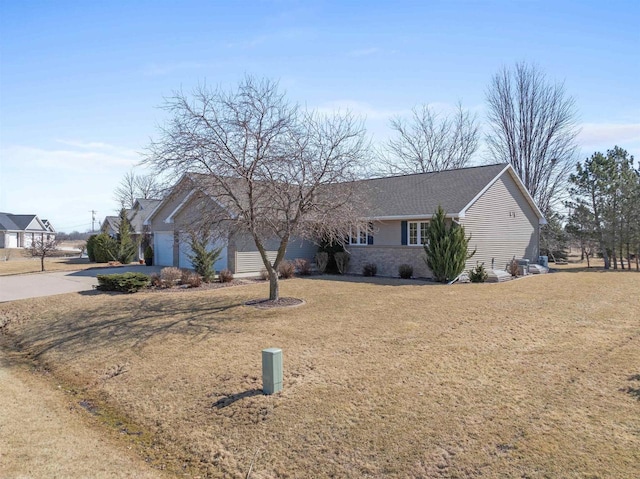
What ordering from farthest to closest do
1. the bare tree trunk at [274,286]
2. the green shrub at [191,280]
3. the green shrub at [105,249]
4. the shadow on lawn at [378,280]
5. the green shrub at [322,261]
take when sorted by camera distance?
the green shrub at [105,249]
the green shrub at [322,261]
the shadow on lawn at [378,280]
the green shrub at [191,280]
the bare tree trunk at [274,286]

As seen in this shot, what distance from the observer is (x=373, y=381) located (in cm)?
695

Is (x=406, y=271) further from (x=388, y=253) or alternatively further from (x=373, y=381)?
(x=373, y=381)

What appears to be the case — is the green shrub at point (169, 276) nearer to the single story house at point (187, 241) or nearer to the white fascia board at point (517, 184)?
the single story house at point (187, 241)

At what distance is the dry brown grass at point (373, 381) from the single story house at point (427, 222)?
19.9 ft

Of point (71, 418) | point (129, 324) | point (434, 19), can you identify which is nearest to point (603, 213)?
point (434, 19)

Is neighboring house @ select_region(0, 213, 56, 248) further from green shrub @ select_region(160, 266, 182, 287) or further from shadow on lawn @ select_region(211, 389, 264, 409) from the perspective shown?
shadow on lawn @ select_region(211, 389, 264, 409)

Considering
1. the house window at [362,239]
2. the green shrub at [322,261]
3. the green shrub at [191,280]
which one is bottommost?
the green shrub at [191,280]

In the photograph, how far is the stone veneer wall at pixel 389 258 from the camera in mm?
18734

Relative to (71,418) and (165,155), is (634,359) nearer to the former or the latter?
(71,418)

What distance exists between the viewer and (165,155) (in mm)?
11203

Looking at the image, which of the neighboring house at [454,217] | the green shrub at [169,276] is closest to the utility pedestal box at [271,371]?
the green shrub at [169,276]

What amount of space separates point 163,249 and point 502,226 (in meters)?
19.6

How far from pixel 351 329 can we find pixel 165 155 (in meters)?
6.78

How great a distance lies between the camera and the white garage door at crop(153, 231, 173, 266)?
2501 cm
